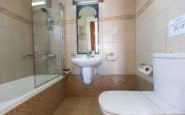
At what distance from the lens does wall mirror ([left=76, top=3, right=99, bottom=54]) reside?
256 centimetres

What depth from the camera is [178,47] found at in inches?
43.3

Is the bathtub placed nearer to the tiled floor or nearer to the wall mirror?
the tiled floor

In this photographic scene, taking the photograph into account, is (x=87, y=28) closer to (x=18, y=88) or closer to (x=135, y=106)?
(x=18, y=88)

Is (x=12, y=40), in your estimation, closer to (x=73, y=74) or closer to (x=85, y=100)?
(x=73, y=74)

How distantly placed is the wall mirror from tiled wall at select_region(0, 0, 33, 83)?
33.9 inches

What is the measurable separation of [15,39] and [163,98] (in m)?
2.15

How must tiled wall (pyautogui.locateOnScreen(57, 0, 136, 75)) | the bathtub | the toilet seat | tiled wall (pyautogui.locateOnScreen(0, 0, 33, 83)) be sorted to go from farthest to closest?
1. tiled wall (pyautogui.locateOnScreen(57, 0, 136, 75))
2. tiled wall (pyautogui.locateOnScreen(0, 0, 33, 83))
3. the bathtub
4. the toilet seat

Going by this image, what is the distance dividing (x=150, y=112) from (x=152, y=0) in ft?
4.23

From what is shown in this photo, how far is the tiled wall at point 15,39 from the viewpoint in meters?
2.01

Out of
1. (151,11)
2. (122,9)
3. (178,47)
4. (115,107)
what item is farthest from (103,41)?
(115,107)

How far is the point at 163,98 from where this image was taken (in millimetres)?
1107

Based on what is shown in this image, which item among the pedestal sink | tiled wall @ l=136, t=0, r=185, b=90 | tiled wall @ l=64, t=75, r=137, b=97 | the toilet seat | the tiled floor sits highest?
Answer: tiled wall @ l=136, t=0, r=185, b=90

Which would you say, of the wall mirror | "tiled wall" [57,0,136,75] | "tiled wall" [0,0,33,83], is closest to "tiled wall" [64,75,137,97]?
"tiled wall" [57,0,136,75]

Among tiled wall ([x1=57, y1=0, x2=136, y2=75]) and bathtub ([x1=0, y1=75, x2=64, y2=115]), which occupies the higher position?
tiled wall ([x1=57, y1=0, x2=136, y2=75])
